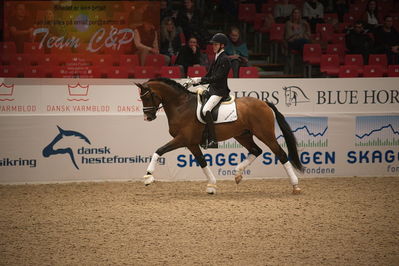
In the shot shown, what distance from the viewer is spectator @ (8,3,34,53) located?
13.0 m

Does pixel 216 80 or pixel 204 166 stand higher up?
pixel 216 80

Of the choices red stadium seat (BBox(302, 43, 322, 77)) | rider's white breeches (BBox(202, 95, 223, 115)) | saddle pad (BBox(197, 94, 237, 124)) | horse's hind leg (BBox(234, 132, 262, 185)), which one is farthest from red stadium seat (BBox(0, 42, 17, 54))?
red stadium seat (BBox(302, 43, 322, 77))

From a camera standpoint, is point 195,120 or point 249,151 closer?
point 195,120

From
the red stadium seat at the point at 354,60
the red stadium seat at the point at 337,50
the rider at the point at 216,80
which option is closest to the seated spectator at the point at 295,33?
the red stadium seat at the point at 337,50

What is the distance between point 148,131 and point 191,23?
3939 millimetres

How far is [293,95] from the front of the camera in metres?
11.8

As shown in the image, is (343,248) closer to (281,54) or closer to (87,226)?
(87,226)

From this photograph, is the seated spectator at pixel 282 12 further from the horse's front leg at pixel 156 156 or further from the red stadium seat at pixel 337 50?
the horse's front leg at pixel 156 156

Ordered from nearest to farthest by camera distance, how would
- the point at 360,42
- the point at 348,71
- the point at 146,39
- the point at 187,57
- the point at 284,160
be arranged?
1. the point at 284,160
2. the point at 187,57
3. the point at 146,39
4. the point at 348,71
5. the point at 360,42

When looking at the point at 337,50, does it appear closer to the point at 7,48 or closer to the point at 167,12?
the point at 167,12

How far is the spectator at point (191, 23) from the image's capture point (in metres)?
14.5

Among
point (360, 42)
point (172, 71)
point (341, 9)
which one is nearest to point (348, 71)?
point (360, 42)

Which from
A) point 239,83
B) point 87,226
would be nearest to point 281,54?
point 239,83

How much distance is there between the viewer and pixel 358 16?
17.1 metres
